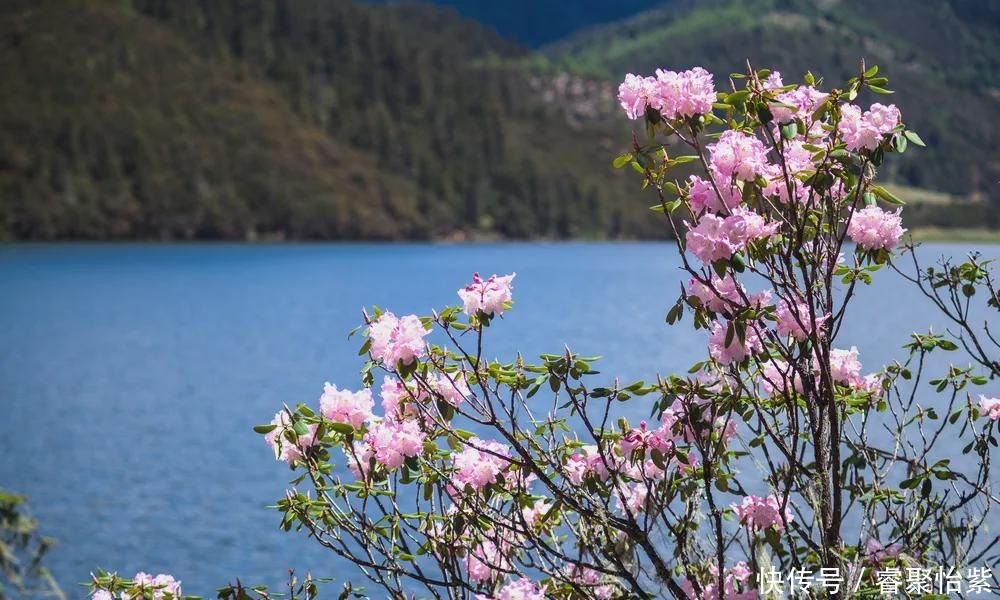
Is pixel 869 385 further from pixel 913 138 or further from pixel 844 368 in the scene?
pixel 913 138

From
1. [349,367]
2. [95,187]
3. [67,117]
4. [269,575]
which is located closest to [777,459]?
[269,575]

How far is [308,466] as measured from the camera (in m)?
4.56

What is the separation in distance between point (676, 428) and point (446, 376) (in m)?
0.96

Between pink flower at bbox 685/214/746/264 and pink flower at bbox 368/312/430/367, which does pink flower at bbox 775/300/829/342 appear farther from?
pink flower at bbox 368/312/430/367

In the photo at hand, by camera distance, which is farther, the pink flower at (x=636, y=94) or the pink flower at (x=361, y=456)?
the pink flower at (x=361, y=456)

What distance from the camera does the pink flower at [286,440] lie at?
4.50 meters

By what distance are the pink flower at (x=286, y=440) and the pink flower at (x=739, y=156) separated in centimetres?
180

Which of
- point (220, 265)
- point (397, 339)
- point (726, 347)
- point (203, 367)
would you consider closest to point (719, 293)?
point (726, 347)

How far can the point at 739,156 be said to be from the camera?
13.6 feet

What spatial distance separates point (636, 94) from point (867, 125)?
810 millimetres

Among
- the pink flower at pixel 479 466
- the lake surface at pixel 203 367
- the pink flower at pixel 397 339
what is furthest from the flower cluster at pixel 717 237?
the lake surface at pixel 203 367

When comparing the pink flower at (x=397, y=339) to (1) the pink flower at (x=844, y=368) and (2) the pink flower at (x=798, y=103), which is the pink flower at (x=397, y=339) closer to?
(2) the pink flower at (x=798, y=103)

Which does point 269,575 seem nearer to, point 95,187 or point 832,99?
point 832,99

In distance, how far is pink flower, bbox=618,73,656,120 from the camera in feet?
13.9
